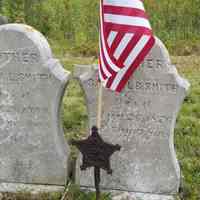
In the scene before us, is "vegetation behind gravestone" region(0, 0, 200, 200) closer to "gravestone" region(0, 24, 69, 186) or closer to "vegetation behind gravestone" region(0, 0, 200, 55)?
"vegetation behind gravestone" region(0, 0, 200, 55)

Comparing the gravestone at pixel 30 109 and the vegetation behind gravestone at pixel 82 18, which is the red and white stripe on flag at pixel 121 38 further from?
the vegetation behind gravestone at pixel 82 18

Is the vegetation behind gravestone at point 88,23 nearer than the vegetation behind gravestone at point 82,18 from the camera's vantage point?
Yes

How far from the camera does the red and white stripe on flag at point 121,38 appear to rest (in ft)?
11.5

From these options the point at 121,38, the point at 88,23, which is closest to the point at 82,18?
the point at 88,23

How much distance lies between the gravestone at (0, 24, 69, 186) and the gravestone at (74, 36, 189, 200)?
31 cm

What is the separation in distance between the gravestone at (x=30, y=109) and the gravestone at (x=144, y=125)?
31cm

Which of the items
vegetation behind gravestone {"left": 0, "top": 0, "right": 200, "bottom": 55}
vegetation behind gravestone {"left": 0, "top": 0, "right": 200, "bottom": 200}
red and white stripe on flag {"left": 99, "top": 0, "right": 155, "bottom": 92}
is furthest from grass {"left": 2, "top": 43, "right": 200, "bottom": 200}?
vegetation behind gravestone {"left": 0, "top": 0, "right": 200, "bottom": 55}

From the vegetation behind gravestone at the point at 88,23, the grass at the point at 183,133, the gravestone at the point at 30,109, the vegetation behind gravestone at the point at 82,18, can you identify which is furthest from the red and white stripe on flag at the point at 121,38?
the vegetation behind gravestone at the point at 82,18

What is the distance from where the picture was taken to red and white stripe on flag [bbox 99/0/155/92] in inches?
138

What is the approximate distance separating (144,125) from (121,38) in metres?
0.98

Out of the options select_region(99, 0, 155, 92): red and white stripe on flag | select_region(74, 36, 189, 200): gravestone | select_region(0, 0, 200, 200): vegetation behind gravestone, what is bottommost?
select_region(0, 0, 200, 200): vegetation behind gravestone

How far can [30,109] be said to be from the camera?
13.9 feet

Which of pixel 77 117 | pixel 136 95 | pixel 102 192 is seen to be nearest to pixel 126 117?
pixel 136 95

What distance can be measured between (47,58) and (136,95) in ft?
3.10
